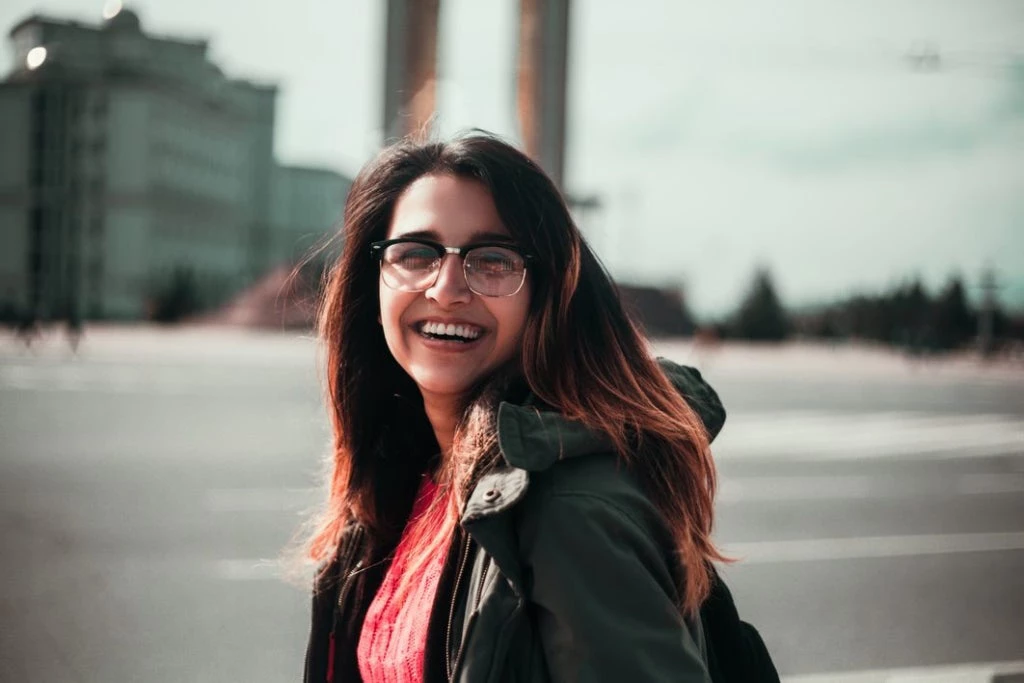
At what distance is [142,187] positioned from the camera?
1497 inches

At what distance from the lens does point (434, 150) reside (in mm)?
1763

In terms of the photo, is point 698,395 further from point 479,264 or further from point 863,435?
point 863,435

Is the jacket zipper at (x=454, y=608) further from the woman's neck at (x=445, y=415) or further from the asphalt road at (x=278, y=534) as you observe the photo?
the asphalt road at (x=278, y=534)

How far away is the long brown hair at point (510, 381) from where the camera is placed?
1.48 m

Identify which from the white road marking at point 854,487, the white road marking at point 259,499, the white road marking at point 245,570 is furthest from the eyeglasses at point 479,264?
the white road marking at point 854,487

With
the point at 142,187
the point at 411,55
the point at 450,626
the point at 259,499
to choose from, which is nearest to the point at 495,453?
the point at 450,626

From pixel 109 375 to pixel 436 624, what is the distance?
60.7 ft

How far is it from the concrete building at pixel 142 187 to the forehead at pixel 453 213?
17604mm

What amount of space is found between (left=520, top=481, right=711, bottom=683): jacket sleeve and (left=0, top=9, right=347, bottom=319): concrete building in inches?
719

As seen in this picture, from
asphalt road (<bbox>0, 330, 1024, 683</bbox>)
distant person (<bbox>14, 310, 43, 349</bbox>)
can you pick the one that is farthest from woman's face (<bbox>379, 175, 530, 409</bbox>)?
distant person (<bbox>14, 310, 43, 349</bbox>)

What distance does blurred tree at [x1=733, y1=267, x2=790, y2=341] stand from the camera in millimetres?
35969

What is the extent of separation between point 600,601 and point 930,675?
11.1ft

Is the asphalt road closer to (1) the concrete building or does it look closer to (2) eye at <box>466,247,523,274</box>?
(2) eye at <box>466,247,523,274</box>

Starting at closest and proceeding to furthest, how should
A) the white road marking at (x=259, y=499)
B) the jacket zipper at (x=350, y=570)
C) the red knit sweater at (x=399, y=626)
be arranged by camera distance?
1. the red knit sweater at (x=399, y=626)
2. the jacket zipper at (x=350, y=570)
3. the white road marking at (x=259, y=499)
